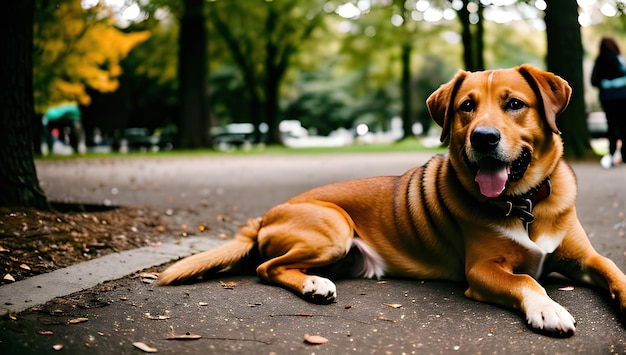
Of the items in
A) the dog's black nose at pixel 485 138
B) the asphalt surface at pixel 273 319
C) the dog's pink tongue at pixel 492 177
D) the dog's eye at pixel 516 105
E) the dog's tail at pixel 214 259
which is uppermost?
the dog's eye at pixel 516 105

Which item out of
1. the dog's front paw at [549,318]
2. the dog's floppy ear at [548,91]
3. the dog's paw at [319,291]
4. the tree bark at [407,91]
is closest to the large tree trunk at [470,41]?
the tree bark at [407,91]

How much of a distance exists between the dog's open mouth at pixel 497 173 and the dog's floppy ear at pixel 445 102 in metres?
0.40

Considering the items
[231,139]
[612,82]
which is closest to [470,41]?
[612,82]

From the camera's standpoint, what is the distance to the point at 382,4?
32.3 m

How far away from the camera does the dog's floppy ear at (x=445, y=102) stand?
157 inches

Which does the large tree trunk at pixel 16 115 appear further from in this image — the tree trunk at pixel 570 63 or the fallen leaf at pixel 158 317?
the tree trunk at pixel 570 63

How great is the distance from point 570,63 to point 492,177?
1037cm

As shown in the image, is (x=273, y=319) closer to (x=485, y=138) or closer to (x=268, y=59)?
(x=485, y=138)

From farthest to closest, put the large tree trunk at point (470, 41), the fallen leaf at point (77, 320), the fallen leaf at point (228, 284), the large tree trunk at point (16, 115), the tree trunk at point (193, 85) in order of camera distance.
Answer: the tree trunk at point (193, 85), the large tree trunk at point (470, 41), the large tree trunk at point (16, 115), the fallen leaf at point (228, 284), the fallen leaf at point (77, 320)

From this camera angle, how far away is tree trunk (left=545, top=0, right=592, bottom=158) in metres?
12.4

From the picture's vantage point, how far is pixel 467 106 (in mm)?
3809

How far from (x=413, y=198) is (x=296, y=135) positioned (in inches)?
1964

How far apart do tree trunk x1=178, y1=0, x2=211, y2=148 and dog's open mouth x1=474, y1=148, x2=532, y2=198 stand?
23.2 metres

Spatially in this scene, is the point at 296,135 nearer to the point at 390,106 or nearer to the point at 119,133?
the point at 390,106
